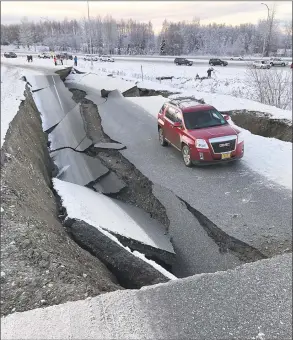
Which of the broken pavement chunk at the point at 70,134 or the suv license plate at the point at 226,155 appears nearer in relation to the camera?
the suv license plate at the point at 226,155

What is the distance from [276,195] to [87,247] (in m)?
4.28

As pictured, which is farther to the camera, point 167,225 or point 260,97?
point 260,97

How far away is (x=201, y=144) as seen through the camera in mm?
9078

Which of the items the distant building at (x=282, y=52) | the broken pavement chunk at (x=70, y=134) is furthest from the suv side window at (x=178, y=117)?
the distant building at (x=282, y=52)

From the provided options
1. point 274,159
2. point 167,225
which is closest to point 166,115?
point 274,159

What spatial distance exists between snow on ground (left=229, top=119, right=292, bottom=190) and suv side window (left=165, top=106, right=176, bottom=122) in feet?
8.12

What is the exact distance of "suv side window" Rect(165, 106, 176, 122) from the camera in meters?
10.7

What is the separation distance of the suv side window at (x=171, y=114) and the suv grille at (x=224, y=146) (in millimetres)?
2108

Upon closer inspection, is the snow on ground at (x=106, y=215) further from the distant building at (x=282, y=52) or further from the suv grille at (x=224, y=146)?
the distant building at (x=282, y=52)

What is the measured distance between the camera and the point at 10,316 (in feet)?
13.3

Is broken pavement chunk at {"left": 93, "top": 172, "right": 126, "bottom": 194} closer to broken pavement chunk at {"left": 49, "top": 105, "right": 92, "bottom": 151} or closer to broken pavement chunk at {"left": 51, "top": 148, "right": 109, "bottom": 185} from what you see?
broken pavement chunk at {"left": 51, "top": 148, "right": 109, "bottom": 185}

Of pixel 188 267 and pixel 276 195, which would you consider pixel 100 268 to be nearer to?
pixel 188 267

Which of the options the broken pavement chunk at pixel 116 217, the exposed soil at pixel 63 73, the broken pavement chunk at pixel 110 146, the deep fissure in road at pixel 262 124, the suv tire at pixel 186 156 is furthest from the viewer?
the exposed soil at pixel 63 73

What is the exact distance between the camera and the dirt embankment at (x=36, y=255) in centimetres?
446
